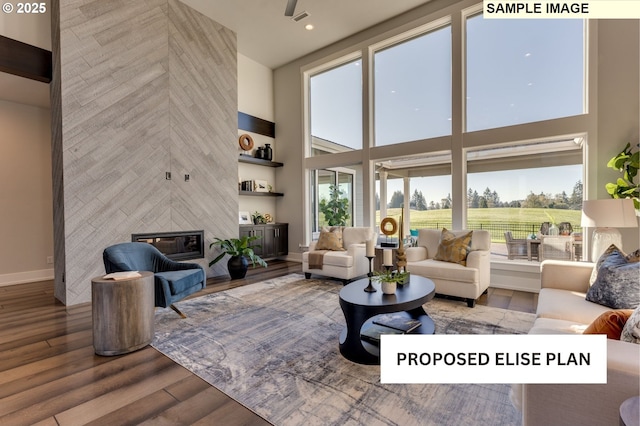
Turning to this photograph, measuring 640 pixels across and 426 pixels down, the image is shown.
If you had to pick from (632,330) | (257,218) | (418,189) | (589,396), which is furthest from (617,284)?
(257,218)

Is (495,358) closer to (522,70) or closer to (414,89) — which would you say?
(522,70)

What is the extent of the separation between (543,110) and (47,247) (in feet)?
26.5

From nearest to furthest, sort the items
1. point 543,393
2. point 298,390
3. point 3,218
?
point 543,393
point 298,390
point 3,218

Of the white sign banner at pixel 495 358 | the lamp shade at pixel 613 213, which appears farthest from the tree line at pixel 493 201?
the white sign banner at pixel 495 358

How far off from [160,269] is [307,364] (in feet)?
7.50

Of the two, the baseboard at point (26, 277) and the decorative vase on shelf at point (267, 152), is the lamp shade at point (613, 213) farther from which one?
the baseboard at point (26, 277)

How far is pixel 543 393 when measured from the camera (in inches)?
43.8

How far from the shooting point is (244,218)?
248 inches

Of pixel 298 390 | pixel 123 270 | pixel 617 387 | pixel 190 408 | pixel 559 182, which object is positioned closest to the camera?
pixel 617 387

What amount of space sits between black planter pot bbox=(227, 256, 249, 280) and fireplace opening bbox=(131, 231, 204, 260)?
54cm

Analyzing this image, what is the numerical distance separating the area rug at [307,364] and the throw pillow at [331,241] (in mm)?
1319

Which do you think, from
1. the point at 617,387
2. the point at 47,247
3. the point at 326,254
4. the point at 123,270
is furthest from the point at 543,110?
the point at 47,247

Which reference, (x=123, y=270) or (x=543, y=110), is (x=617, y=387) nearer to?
(x=123, y=270)

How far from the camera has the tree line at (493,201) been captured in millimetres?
4043
